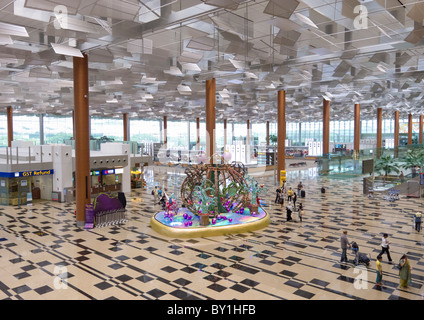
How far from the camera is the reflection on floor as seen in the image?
8.15 m

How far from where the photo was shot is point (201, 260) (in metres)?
10.4

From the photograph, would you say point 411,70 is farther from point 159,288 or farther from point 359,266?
point 159,288

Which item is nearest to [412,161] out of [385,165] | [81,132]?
[385,165]

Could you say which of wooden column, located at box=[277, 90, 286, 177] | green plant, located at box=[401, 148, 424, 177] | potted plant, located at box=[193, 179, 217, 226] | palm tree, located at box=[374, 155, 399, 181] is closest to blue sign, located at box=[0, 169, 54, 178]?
potted plant, located at box=[193, 179, 217, 226]

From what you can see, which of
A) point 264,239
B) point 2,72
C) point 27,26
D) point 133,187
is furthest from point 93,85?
point 264,239

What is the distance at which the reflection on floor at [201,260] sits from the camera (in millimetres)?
8148

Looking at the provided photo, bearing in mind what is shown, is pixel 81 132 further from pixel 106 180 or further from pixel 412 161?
pixel 412 161

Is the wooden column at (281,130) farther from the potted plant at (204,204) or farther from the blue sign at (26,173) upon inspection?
the blue sign at (26,173)

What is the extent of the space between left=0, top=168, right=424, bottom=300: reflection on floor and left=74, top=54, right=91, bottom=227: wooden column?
1302mm

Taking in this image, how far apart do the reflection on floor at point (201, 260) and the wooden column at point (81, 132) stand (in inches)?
51.2

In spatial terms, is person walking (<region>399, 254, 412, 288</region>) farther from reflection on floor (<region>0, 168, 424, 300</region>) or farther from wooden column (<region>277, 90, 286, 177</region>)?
wooden column (<region>277, 90, 286, 177</region>)

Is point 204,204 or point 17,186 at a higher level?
point 17,186

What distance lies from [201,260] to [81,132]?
759cm

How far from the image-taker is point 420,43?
1289 centimetres
